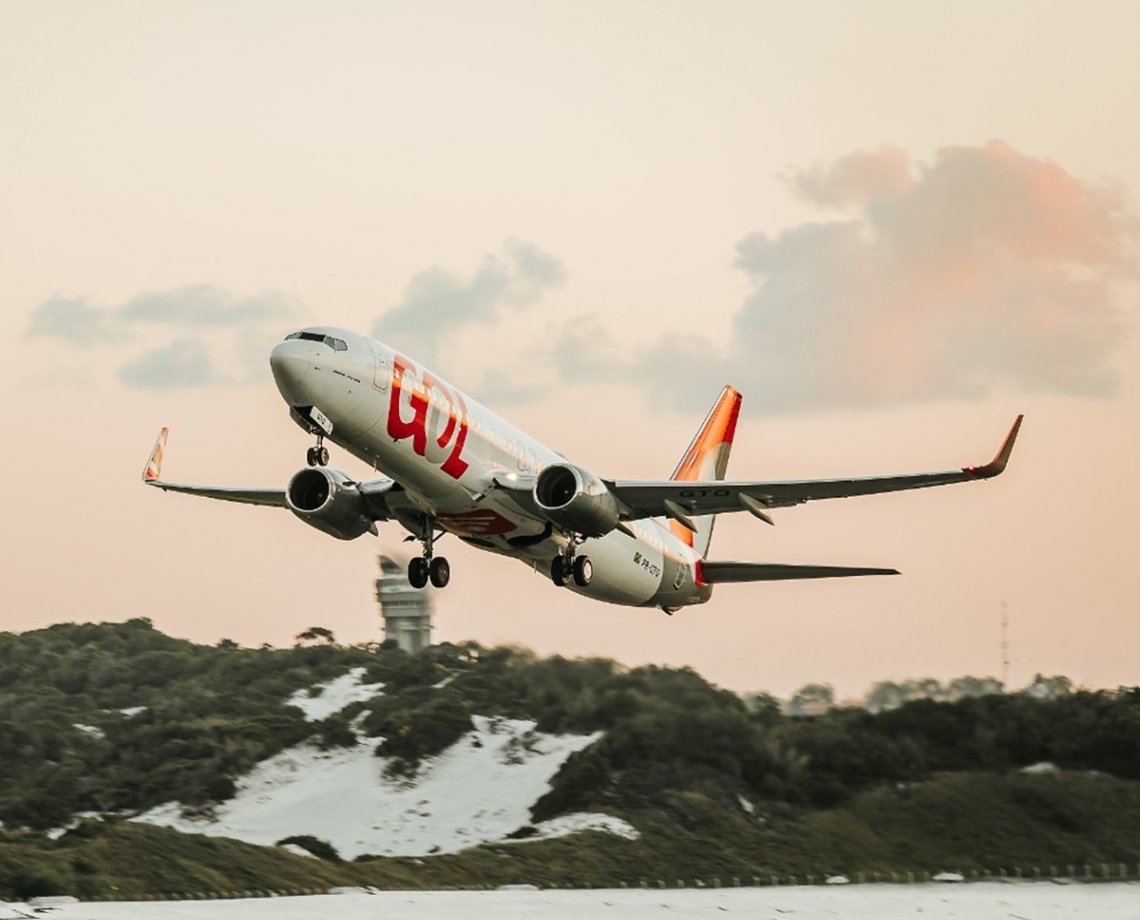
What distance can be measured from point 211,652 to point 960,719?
52.2 m

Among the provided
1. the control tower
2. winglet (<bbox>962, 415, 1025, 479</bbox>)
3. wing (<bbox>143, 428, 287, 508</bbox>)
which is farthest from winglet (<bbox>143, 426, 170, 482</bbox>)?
the control tower

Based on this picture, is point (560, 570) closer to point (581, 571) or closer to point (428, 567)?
point (581, 571)

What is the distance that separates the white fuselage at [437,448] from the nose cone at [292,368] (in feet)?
0.07

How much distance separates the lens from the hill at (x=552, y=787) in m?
60.7

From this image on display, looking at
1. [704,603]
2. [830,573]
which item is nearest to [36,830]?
[704,603]

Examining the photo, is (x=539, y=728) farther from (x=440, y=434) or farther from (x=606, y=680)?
(x=440, y=434)

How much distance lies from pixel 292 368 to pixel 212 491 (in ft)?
47.7

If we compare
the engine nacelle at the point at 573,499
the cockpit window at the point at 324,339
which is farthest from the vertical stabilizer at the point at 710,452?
the cockpit window at the point at 324,339

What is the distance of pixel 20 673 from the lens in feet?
337

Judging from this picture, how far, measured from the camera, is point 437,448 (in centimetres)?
3747

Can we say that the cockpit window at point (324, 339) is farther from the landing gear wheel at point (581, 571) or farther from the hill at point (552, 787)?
the hill at point (552, 787)

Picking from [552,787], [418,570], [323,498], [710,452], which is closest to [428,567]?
[418,570]

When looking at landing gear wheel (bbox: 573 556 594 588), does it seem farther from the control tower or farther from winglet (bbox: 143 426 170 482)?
the control tower

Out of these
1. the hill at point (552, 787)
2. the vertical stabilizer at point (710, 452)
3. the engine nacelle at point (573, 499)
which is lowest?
the hill at point (552, 787)
